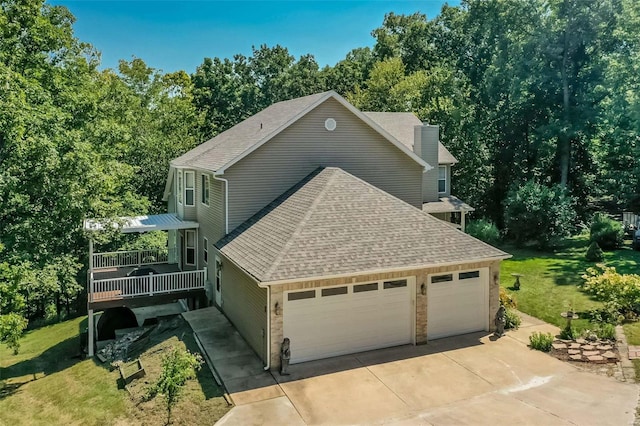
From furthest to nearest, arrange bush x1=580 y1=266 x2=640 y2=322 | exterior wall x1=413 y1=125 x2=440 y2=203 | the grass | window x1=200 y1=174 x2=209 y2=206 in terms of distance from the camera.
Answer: exterior wall x1=413 y1=125 x2=440 y2=203 < window x1=200 y1=174 x2=209 y2=206 < bush x1=580 y1=266 x2=640 y2=322 < the grass

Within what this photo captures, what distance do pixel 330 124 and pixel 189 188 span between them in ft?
23.5

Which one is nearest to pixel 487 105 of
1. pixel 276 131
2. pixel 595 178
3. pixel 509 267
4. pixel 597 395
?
pixel 595 178

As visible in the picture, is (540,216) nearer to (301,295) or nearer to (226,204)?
(226,204)

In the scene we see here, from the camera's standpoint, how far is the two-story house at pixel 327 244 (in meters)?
13.3

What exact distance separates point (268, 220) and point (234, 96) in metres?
36.5

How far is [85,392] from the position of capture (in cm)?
1430

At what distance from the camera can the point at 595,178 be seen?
33.6 metres

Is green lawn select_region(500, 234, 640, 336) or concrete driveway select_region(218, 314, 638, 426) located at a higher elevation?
green lawn select_region(500, 234, 640, 336)

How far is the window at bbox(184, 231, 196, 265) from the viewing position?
21.8m

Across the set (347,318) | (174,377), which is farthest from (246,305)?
(174,377)

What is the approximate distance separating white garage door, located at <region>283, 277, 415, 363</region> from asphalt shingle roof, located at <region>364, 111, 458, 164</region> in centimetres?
1408

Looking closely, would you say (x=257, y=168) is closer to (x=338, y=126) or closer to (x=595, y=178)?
(x=338, y=126)

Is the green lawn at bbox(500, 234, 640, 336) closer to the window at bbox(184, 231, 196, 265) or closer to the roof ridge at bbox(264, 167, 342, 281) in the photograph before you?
the roof ridge at bbox(264, 167, 342, 281)

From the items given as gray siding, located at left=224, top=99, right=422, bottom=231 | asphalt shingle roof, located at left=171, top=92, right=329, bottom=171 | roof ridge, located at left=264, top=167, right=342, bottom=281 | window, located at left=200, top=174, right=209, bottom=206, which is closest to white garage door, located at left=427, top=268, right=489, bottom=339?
roof ridge, located at left=264, top=167, right=342, bottom=281
